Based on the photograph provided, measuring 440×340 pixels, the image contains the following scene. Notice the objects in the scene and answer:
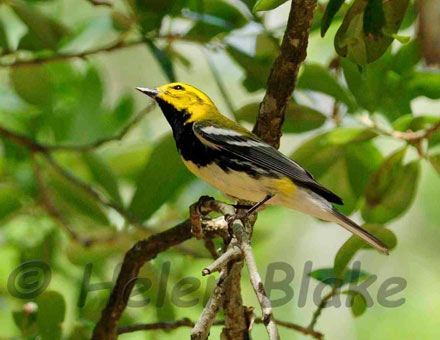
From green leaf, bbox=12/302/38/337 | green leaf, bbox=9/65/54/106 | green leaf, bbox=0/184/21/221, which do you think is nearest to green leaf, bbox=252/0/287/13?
green leaf, bbox=12/302/38/337

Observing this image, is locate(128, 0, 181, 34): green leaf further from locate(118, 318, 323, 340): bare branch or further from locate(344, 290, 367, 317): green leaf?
locate(344, 290, 367, 317): green leaf

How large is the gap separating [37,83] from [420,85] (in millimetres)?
1542

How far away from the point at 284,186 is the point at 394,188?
1.41 ft

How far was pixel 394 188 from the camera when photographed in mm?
2547

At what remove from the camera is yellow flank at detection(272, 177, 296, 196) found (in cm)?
240

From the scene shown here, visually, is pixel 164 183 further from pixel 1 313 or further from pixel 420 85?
pixel 1 313

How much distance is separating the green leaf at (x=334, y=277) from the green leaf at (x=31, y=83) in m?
1.42

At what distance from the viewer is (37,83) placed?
2.97 m

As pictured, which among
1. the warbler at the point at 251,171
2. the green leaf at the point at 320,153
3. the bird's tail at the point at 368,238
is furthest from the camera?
the green leaf at the point at 320,153

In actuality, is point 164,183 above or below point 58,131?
below

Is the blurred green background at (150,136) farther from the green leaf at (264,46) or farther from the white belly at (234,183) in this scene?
the white belly at (234,183)

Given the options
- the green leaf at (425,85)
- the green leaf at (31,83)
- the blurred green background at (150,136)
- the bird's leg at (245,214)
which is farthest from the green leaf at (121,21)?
the green leaf at (425,85)

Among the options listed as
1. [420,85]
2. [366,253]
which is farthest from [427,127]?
[366,253]

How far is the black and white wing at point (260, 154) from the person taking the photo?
91.4 inches
